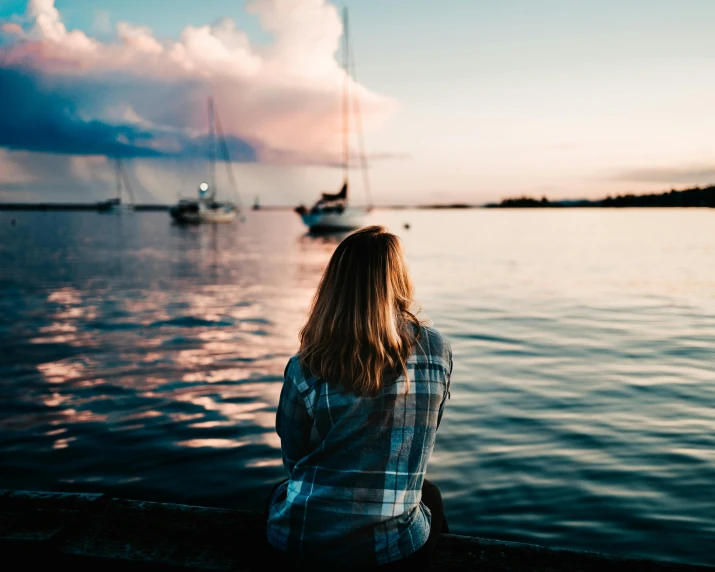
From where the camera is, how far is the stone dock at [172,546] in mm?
2887

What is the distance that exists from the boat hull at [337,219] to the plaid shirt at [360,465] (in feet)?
206

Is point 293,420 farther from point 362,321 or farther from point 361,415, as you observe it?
point 362,321

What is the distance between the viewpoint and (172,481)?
648cm

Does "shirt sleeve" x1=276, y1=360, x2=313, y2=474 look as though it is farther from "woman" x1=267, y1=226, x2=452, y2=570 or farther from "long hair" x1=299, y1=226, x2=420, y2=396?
"long hair" x1=299, y1=226, x2=420, y2=396

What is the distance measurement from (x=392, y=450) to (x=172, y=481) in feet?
15.5

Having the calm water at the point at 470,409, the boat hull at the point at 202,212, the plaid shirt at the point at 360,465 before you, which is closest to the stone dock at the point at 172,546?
the plaid shirt at the point at 360,465

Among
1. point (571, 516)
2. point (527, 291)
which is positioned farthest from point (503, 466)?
point (527, 291)

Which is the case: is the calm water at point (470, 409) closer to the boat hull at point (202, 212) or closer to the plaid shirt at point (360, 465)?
the plaid shirt at point (360, 465)

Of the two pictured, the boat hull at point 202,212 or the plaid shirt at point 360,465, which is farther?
the boat hull at point 202,212

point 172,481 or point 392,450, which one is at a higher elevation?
point 392,450

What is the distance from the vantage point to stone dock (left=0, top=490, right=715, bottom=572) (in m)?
2.89

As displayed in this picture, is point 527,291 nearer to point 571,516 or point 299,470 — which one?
point 571,516

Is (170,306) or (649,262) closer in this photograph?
(170,306)

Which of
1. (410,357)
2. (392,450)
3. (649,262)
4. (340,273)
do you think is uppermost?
(340,273)
